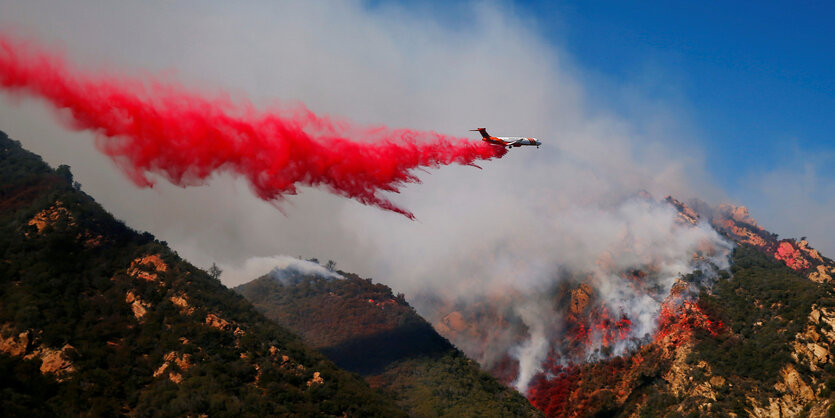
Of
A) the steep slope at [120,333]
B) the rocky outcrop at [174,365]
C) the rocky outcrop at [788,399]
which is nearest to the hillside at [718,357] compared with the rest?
the rocky outcrop at [788,399]

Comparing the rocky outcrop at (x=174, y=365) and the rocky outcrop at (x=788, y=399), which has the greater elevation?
the rocky outcrop at (x=788, y=399)

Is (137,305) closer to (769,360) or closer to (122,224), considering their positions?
(122,224)

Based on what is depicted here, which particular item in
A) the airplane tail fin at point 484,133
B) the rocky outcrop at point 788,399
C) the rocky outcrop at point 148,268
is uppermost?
the airplane tail fin at point 484,133

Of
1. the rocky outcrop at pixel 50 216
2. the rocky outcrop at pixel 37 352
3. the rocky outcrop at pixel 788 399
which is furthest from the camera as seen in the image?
the rocky outcrop at pixel 788 399

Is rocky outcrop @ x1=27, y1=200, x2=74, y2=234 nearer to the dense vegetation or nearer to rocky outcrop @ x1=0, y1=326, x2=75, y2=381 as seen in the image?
rocky outcrop @ x1=0, y1=326, x2=75, y2=381

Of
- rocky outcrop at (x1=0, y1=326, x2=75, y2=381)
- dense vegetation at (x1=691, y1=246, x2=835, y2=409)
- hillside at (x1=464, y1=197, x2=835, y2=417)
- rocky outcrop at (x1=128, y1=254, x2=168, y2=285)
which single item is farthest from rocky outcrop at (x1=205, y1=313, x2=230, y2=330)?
dense vegetation at (x1=691, y1=246, x2=835, y2=409)

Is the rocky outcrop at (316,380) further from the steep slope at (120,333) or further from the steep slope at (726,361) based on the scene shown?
the steep slope at (726,361)
